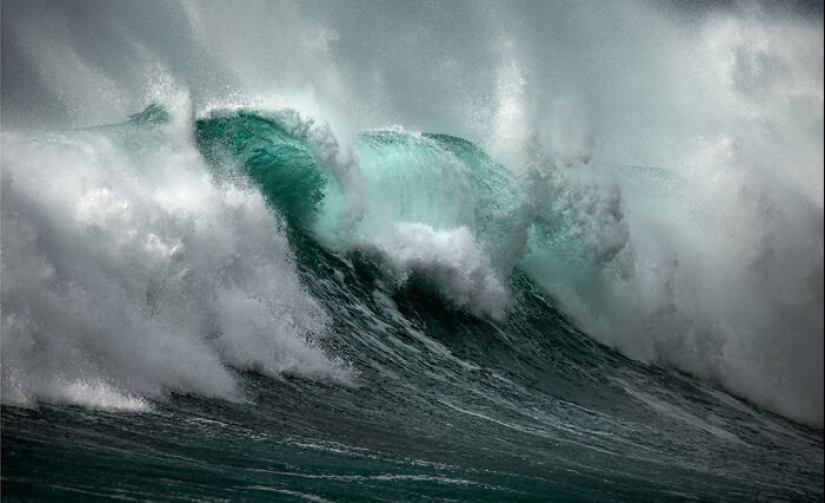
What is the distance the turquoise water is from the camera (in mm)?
8484

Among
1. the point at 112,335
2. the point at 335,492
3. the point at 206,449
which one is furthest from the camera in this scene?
the point at 112,335

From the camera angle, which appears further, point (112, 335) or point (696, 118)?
point (696, 118)

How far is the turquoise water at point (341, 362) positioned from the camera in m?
8.48

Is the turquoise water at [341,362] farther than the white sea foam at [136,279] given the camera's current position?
No

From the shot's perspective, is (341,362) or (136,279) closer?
(136,279)

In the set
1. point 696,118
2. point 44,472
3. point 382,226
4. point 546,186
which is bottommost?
point 44,472

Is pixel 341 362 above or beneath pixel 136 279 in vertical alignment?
beneath

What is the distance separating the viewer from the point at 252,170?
15906 mm

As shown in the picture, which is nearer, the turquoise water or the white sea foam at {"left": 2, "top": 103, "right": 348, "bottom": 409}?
the turquoise water

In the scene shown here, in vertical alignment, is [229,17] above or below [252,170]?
above

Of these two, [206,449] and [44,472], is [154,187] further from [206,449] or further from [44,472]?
[44,472]

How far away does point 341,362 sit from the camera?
13.0 metres

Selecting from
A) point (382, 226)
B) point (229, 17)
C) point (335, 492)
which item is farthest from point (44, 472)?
point (229, 17)

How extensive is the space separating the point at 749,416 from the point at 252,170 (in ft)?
28.9
